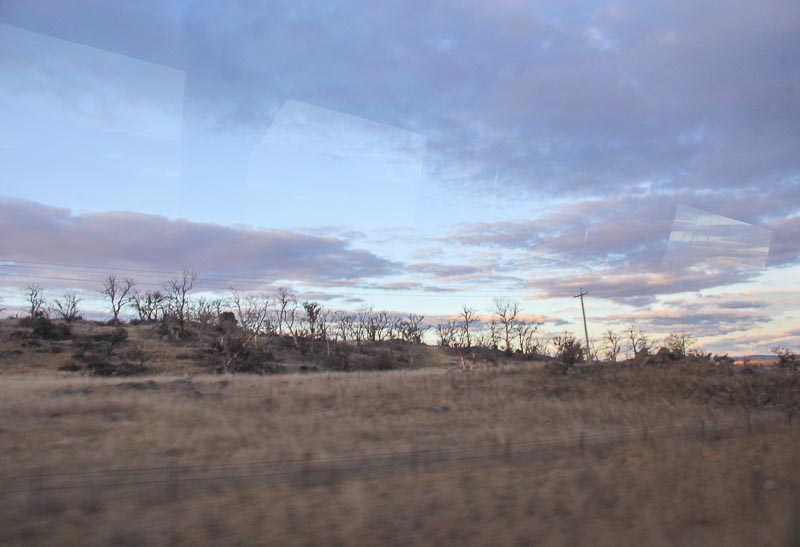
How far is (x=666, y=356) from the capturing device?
152 ft

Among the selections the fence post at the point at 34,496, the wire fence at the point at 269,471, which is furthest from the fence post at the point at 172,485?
the fence post at the point at 34,496

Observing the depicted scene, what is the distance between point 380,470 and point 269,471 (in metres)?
2.46

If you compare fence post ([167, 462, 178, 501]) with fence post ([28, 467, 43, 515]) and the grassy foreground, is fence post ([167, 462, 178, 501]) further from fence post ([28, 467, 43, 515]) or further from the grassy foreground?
fence post ([28, 467, 43, 515])

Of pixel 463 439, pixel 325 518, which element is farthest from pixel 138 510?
pixel 463 439

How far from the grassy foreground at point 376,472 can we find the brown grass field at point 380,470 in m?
0.05

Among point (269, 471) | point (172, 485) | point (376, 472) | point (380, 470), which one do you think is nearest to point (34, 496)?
point (172, 485)

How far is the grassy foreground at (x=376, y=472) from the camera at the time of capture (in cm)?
871

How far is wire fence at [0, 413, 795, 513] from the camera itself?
10.2 m

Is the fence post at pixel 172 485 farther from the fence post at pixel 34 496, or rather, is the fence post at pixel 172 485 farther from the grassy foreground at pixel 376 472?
the fence post at pixel 34 496

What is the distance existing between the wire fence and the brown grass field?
53 mm

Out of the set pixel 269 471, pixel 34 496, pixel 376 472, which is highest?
pixel 34 496

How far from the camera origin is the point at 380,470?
13.3 m

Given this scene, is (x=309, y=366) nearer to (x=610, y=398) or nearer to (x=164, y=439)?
(x=610, y=398)

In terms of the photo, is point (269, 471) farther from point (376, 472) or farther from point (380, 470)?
point (380, 470)
